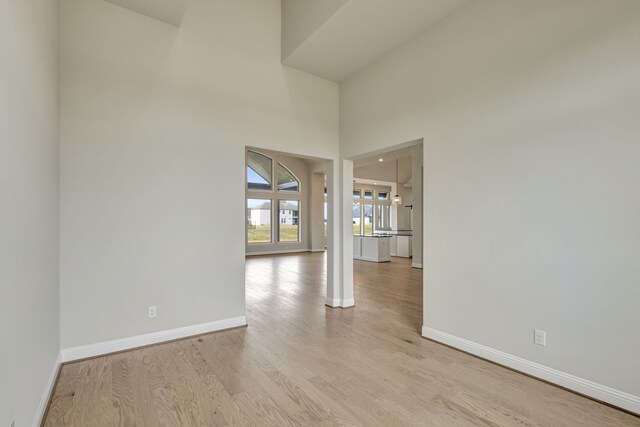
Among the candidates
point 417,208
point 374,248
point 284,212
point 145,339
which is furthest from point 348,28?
point 284,212

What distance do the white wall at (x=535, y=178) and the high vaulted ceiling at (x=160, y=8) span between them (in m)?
A: 2.50

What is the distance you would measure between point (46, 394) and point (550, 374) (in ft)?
12.1

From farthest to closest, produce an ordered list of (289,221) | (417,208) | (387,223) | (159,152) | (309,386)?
1. (387,223)
2. (289,221)
3. (417,208)
4. (159,152)
5. (309,386)

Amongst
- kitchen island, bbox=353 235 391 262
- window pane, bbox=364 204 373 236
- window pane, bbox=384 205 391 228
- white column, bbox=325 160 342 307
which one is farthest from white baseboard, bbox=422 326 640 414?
window pane, bbox=384 205 391 228

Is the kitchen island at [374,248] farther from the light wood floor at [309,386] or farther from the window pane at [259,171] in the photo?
the light wood floor at [309,386]

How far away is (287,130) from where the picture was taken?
13.2 feet

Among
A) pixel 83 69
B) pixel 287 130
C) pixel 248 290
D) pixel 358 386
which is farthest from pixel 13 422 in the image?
pixel 248 290

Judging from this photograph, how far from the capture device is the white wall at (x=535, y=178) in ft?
6.81

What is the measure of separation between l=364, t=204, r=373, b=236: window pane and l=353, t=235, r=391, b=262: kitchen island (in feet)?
11.4

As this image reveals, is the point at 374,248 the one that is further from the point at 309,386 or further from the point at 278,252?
the point at 309,386

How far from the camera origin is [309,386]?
2336 millimetres

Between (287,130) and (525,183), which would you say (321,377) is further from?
(287,130)

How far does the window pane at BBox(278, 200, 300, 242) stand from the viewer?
11.3 m

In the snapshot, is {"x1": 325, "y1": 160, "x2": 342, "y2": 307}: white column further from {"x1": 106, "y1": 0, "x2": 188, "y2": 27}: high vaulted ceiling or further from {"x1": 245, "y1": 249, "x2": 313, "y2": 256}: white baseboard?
{"x1": 245, "y1": 249, "x2": 313, "y2": 256}: white baseboard
